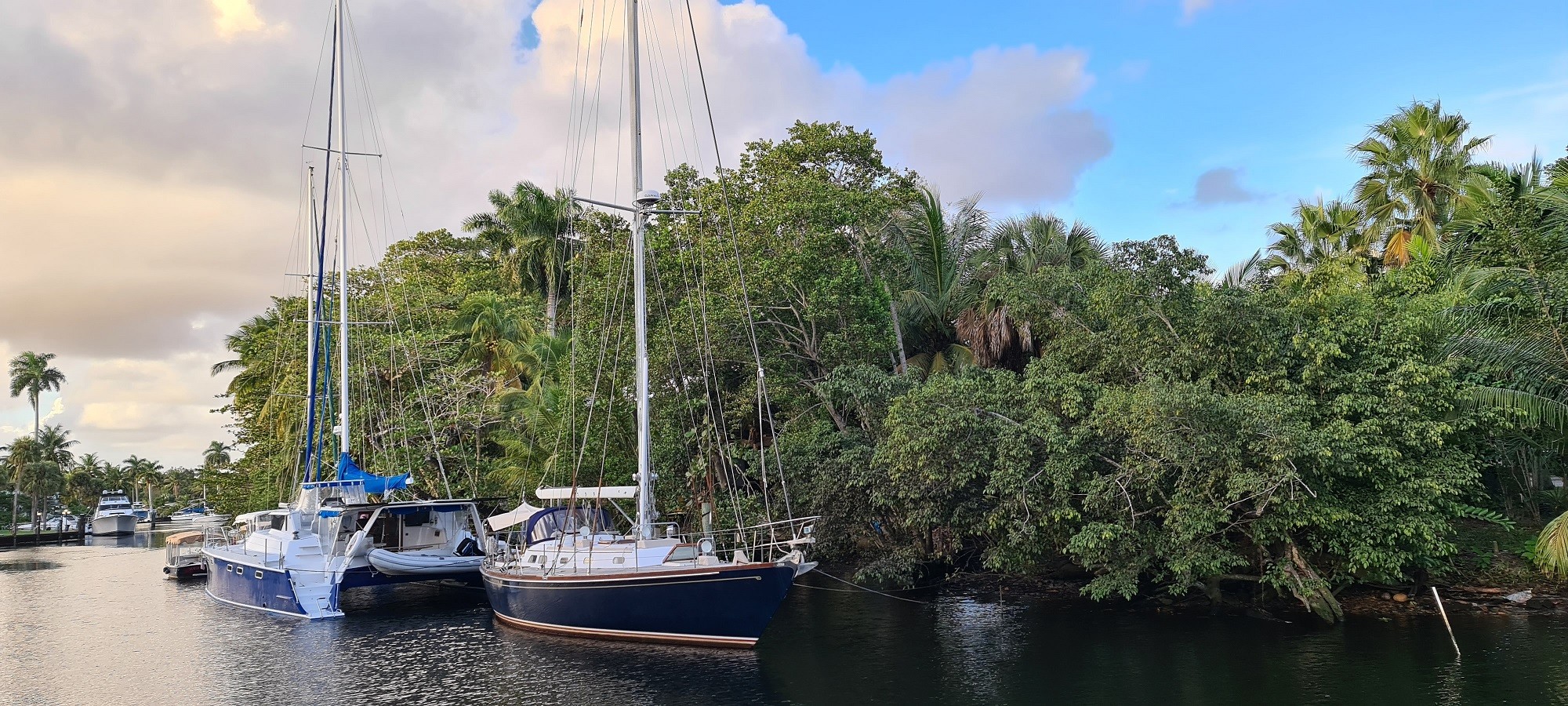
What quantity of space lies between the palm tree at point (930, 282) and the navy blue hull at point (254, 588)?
20.3 meters

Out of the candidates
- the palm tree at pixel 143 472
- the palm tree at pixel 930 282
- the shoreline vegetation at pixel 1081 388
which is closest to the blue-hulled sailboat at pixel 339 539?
the shoreline vegetation at pixel 1081 388

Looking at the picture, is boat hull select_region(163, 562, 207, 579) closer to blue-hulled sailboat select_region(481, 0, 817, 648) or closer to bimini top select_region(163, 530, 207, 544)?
bimini top select_region(163, 530, 207, 544)

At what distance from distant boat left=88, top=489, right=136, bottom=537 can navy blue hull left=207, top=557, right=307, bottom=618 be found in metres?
57.7

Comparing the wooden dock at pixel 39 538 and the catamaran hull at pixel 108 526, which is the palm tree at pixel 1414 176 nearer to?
the wooden dock at pixel 39 538

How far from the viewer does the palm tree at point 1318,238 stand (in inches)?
1310

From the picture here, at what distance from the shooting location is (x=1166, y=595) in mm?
24125

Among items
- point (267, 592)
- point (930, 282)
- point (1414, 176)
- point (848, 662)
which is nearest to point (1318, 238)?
point (1414, 176)

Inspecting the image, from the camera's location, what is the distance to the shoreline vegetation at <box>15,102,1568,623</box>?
1972 cm

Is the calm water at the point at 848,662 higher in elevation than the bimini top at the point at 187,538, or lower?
lower

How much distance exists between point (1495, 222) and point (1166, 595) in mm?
11355

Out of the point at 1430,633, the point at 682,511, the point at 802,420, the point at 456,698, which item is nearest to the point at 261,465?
the point at 682,511

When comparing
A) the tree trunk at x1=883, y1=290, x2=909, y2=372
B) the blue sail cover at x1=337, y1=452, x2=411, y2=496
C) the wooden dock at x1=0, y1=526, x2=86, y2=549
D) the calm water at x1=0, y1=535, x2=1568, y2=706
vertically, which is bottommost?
the calm water at x1=0, y1=535, x2=1568, y2=706

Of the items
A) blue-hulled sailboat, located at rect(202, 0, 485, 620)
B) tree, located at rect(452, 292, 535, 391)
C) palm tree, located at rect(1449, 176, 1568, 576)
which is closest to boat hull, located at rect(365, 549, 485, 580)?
blue-hulled sailboat, located at rect(202, 0, 485, 620)

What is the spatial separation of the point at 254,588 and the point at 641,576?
15700 mm
